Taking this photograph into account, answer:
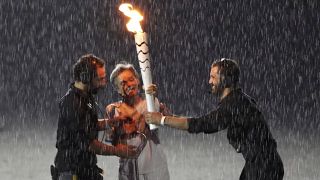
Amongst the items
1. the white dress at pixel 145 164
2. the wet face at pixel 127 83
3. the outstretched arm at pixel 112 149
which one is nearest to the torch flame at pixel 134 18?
the wet face at pixel 127 83

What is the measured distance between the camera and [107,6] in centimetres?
2164

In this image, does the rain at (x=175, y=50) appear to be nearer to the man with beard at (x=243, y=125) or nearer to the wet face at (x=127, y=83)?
the wet face at (x=127, y=83)

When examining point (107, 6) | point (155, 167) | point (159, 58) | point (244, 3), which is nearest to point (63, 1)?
point (107, 6)

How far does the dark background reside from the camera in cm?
1794

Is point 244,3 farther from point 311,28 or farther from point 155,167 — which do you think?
point 155,167

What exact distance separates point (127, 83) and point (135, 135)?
55cm

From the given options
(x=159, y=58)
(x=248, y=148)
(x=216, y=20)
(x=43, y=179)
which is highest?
(x=216, y=20)

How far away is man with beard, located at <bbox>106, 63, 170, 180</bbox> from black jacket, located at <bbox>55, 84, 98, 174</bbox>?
1.97ft

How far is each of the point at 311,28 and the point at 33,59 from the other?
11236 mm

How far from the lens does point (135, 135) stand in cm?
546

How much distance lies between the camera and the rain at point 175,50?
15.4m

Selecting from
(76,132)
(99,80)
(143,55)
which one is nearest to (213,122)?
(143,55)

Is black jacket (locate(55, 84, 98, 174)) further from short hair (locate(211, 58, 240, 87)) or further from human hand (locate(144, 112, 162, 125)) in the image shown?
short hair (locate(211, 58, 240, 87))

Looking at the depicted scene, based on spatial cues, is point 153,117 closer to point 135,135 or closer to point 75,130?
point 135,135
